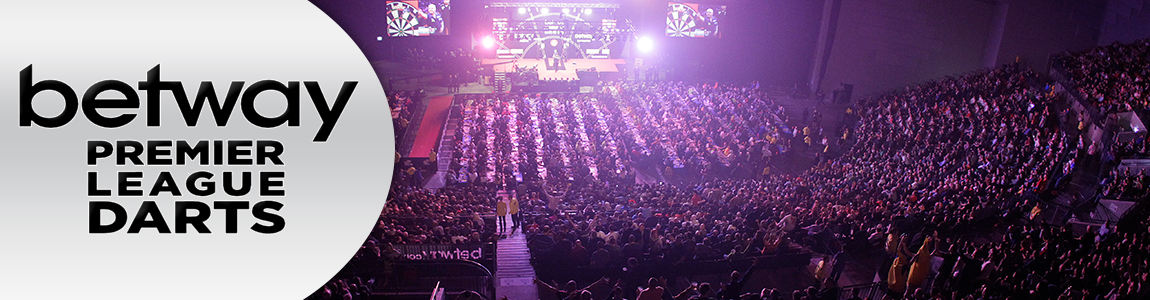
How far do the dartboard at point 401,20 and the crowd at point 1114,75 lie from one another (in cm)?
2339

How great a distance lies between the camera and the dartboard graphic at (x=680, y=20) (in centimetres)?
3028

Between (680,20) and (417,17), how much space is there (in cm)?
1139

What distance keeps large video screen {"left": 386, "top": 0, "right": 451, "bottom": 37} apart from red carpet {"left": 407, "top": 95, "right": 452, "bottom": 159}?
399 cm

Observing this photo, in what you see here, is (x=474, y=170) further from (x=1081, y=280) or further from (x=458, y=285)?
(x=1081, y=280)

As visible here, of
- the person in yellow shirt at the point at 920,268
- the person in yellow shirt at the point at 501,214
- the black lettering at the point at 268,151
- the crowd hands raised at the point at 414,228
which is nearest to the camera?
the black lettering at the point at 268,151

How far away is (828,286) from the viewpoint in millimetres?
9406

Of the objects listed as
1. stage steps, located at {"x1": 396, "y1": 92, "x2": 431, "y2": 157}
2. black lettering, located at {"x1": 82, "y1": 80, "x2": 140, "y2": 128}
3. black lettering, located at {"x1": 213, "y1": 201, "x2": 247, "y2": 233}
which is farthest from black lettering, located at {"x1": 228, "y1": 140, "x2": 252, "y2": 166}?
stage steps, located at {"x1": 396, "y1": 92, "x2": 431, "y2": 157}

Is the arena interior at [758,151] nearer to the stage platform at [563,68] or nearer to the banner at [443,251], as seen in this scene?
the banner at [443,251]

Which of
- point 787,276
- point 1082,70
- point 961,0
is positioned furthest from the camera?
point 961,0

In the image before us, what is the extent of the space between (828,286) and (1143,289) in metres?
3.46

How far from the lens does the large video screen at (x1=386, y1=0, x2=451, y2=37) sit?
29859 mm

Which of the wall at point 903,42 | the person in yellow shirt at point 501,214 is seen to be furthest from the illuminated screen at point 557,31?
the person in yellow shirt at point 501,214

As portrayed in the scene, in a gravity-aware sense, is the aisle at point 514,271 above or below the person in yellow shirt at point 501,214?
below

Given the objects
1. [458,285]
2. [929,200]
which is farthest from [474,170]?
[929,200]
